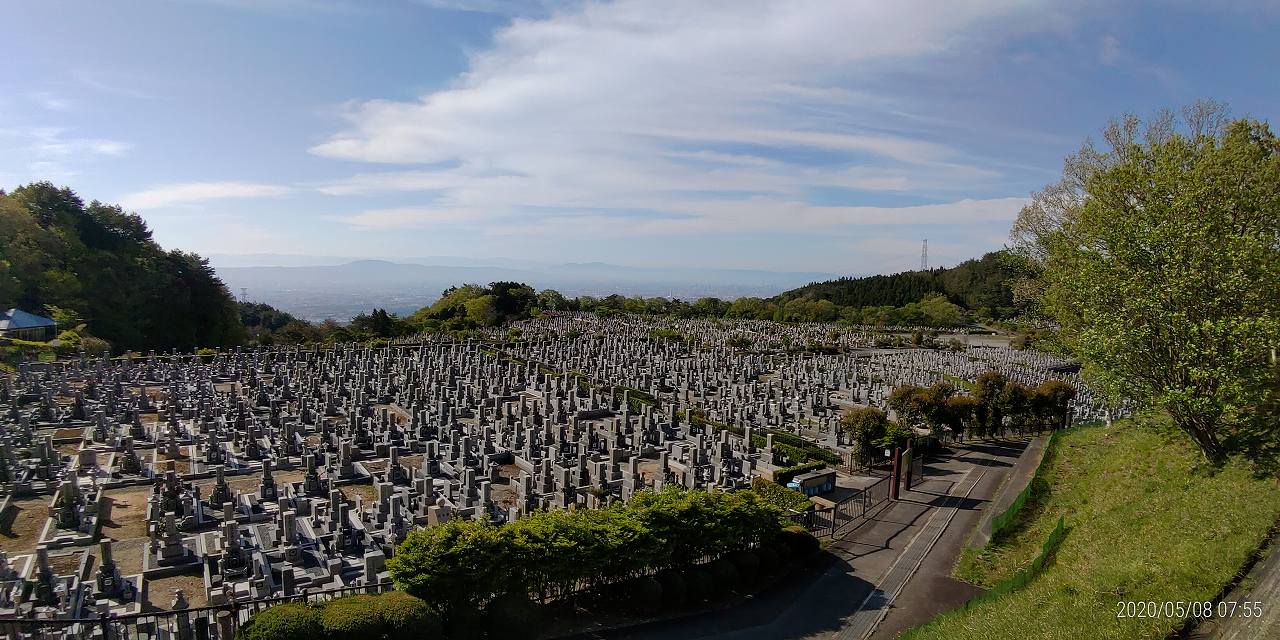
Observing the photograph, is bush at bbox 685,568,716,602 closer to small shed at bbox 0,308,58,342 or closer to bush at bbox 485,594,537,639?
bush at bbox 485,594,537,639

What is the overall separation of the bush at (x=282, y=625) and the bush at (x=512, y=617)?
2.92 meters

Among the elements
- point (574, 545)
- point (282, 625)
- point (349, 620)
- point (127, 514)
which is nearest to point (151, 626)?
A: point (282, 625)

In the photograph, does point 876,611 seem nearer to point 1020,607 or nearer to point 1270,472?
point 1020,607

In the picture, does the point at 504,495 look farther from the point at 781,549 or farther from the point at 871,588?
the point at 871,588

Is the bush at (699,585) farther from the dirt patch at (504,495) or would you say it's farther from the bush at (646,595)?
the dirt patch at (504,495)

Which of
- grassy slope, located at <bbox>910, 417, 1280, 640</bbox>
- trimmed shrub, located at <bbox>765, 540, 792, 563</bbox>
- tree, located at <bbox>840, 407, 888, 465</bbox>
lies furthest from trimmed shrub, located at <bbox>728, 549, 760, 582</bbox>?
tree, located at <bbox>840, 407, 888, 465</bbox>

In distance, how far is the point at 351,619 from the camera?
31.5ft

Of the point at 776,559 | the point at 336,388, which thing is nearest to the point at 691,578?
the point at 776,559

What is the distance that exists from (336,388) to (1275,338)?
3558 cm

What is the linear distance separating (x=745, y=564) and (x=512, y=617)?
5619 mm

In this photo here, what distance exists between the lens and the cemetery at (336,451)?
13.9 m

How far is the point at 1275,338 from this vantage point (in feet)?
41.6

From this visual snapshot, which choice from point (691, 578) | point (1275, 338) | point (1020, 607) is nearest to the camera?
point (1020, 607)

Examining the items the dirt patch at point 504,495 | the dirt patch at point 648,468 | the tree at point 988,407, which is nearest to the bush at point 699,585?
the dirt patch at point 504,495
